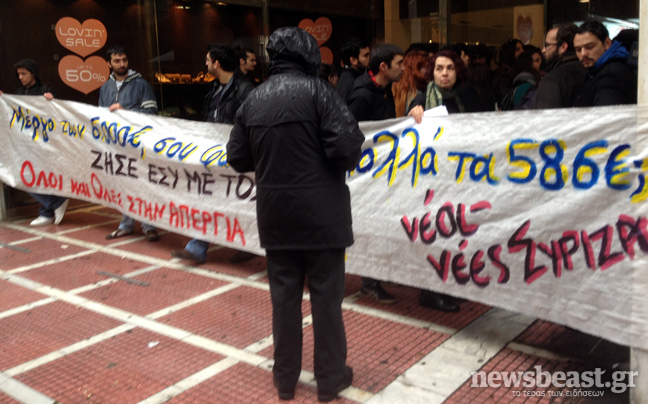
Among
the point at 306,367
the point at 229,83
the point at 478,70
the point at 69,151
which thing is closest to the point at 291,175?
the point at 306,367

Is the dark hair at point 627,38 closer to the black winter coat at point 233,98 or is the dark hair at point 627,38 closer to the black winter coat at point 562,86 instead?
the black winter coat at point 562,86

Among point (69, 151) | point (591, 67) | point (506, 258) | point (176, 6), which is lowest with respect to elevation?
point (506, 258)

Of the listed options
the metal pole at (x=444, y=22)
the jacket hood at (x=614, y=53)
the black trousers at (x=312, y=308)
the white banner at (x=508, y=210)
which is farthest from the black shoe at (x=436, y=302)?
the metal pole at (x=444, y=22)

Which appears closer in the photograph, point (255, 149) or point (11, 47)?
point (255, 149)

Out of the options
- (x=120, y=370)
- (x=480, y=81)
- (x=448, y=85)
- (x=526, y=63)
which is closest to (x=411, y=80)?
(x=448, y=85)

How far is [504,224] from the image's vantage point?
371 cm

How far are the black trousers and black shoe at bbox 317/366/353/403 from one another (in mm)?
28

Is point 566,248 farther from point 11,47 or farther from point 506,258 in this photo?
point 11,47

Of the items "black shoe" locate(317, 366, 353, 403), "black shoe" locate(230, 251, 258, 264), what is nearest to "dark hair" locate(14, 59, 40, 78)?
"black shoe" locate(230, 251, 258, 264)

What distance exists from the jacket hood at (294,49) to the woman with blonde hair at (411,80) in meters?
2.00

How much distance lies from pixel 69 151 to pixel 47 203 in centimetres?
110

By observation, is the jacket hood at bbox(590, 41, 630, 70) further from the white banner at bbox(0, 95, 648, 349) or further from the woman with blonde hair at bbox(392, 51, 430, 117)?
the woman with blonde hair at bbox(392, 51, 430, 117)

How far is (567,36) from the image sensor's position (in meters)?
4.70

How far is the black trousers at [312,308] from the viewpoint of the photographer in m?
3.25
